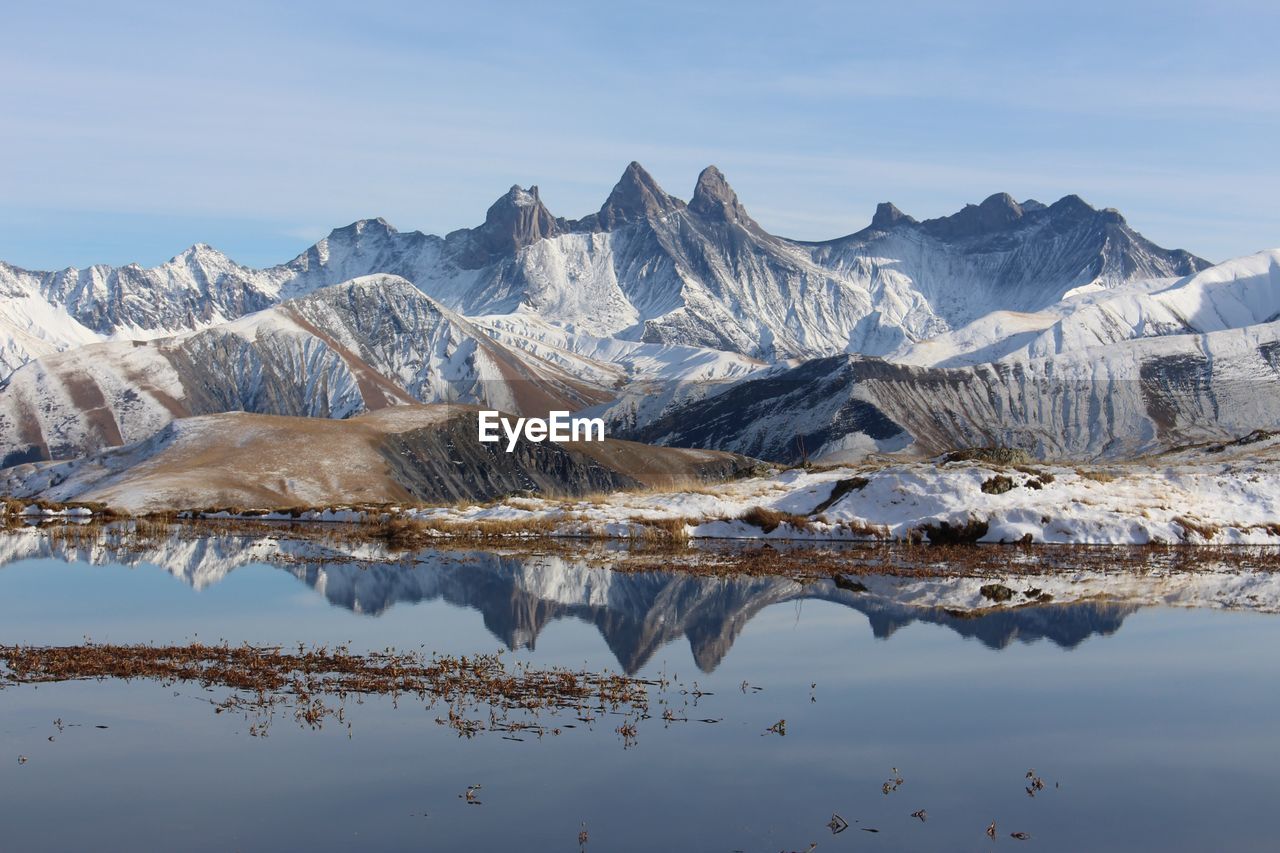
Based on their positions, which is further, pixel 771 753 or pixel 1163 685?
pixel 1163 685

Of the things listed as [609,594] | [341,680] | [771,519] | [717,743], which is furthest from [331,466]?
[717,743]

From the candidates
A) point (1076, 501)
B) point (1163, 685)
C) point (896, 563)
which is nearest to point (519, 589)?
point (896, 563)

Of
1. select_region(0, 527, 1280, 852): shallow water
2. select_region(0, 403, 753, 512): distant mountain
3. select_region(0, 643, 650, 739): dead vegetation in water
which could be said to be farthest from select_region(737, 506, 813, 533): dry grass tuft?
select_region(0, 403, 753, 512): distant mountain

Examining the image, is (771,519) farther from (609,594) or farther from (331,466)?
(331,466)

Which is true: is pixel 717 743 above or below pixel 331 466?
below

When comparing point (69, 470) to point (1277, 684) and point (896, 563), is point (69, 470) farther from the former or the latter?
point (1277, 684)

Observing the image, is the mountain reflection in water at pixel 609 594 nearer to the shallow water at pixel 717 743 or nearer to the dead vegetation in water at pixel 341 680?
the shallow water at pixel 717 743

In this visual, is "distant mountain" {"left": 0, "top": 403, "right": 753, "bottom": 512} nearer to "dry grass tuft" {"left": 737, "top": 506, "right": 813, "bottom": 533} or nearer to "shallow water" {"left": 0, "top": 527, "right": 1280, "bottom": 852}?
"dry grass tuft" {"left": 737, "top": 506, "right": 813, "bottom": 533}
